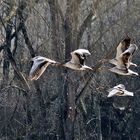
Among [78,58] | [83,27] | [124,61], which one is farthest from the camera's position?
[83,27]

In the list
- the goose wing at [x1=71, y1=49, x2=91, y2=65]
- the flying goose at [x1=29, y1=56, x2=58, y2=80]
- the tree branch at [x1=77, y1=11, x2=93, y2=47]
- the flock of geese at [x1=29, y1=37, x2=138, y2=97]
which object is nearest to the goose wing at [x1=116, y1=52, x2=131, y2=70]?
the flock of geese at [x1=29, y1=37, x2=138, y2=97]

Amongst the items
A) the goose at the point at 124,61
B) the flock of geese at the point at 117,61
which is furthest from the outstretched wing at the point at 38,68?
the goose at the point at 124,61

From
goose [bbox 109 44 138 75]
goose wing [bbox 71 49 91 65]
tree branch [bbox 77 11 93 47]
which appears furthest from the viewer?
tree branch [bbox 77 11 93 47]

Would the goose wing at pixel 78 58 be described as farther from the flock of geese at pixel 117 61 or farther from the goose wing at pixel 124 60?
the goose wing at pixel 124 60

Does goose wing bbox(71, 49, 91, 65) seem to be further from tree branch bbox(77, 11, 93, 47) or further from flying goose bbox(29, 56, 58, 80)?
tree branch bbox(77, 11, 93, 47)

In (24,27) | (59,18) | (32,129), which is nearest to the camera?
(59,18)

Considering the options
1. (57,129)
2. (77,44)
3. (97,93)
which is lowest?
(57,129)

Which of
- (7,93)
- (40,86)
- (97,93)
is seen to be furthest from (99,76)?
(7,93)

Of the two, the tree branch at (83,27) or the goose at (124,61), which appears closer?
the goose at (124,61)

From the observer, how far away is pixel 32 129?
38.2 feet

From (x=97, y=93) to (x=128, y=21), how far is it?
183 cm

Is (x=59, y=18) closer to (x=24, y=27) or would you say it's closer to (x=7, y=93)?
(x=24, y=27)

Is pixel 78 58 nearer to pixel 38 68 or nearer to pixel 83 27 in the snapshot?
pixel 38 68

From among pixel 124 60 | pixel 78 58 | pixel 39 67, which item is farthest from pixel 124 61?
pixel 39 67
